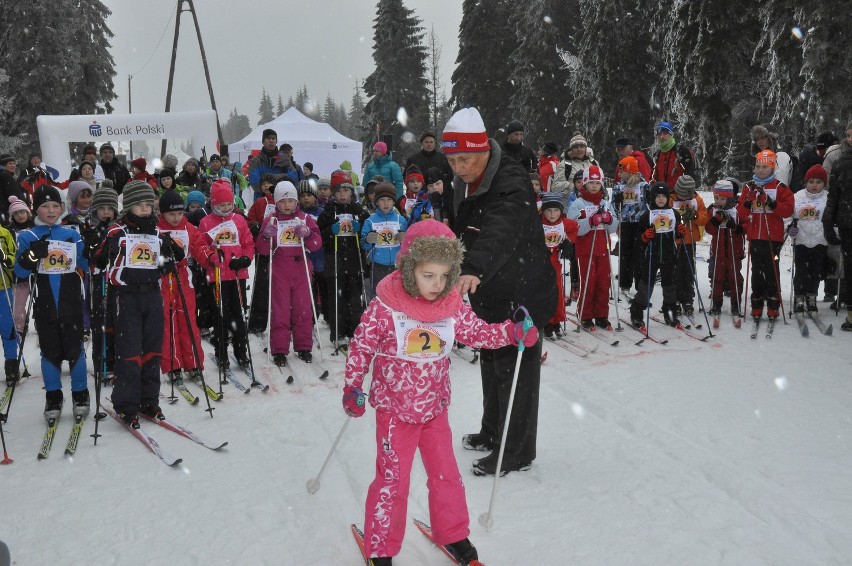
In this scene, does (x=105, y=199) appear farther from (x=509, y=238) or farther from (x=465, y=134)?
(x=509, y=238)

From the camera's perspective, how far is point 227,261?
631 cm

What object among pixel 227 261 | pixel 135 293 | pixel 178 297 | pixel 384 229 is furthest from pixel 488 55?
pixel 135 293

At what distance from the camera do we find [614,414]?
5148 millimetres

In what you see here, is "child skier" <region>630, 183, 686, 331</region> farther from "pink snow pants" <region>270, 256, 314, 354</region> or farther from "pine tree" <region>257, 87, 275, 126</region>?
"pine tree" <region>257, 87, 275, 126</region>

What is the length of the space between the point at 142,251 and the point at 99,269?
2.49ft

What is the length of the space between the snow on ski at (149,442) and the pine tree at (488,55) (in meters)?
31.0

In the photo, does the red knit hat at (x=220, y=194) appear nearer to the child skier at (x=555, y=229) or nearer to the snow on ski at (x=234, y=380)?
the snow on ski at (x=234, y=380)

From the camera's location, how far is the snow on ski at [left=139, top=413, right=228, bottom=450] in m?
4.63

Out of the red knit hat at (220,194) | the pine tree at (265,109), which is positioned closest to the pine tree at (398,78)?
the red knit hat at (220,194)

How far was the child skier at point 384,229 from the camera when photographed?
7117 millimetres

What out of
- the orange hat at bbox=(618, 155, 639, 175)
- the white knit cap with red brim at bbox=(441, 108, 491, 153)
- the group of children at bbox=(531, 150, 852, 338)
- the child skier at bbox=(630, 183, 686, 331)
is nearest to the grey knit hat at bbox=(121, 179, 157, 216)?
the white knit cap with red brim at bbox=(441, 108, 491, 153)

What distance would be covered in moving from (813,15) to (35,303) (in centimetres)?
1379

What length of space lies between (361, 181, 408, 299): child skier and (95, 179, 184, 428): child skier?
8.05 feet

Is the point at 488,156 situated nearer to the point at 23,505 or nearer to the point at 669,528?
the point at 669,528
